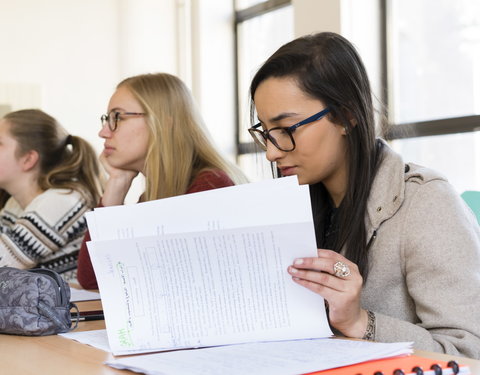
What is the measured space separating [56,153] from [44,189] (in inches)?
6.3

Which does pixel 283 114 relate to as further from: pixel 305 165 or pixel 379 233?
pixel 379 233

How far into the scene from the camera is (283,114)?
52.4 inches

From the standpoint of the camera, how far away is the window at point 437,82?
327cm

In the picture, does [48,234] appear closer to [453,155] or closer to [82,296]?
[82,296]

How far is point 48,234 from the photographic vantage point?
242 centimetres

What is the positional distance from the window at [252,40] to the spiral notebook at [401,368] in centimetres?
349

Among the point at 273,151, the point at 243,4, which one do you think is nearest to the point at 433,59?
the point at 243,4

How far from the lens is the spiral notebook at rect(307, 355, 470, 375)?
850 mm

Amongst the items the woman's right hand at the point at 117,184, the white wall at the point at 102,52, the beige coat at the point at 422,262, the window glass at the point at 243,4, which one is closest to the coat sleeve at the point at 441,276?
the beige coat at the point at 422,262

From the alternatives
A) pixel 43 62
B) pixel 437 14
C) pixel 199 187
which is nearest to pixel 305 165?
pixel 199 187

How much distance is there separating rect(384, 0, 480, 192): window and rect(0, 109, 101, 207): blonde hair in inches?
55.0

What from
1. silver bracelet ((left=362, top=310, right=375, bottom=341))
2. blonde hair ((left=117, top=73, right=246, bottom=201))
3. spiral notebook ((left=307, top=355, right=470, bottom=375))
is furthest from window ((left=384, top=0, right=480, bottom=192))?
spiral notebook ((left=307, top=355, right=470, bottom=375))

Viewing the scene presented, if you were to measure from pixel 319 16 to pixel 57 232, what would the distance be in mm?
1848

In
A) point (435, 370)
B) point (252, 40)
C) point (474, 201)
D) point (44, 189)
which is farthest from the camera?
point (252, 40)
